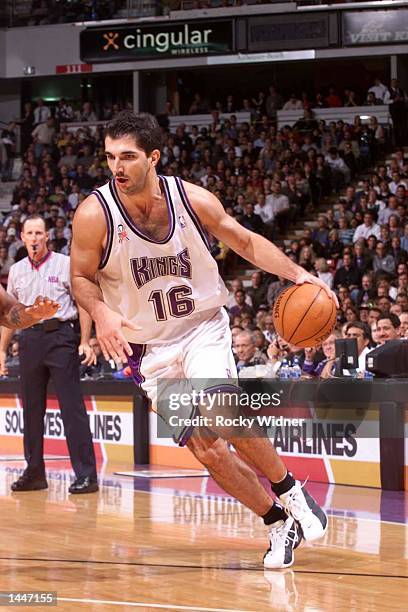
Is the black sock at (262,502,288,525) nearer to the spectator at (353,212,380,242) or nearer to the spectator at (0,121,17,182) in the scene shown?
the spectator at (353,212,380,242)

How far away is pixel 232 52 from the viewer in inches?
731

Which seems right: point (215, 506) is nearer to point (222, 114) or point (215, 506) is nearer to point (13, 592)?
point (13, 592)

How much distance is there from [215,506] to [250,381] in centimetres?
186

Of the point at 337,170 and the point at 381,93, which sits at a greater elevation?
the point at 381,93

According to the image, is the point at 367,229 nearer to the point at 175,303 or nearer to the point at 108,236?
the point at 175,303

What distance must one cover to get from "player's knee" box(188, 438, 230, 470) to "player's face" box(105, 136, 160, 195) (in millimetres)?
Answer: 1215

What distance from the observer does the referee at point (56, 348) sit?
26.7 ft

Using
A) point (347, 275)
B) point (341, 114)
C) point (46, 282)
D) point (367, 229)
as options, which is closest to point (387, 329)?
point (46, 282)

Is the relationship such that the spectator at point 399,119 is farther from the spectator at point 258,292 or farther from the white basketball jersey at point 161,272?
the white basketball jersey at point 161,272

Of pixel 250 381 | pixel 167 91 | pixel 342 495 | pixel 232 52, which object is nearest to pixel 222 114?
pixel 167 91

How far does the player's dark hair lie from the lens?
499 centimetres

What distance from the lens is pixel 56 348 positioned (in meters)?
8.17

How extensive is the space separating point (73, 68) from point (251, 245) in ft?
67.4

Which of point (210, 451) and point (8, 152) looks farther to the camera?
point (8, 152)
